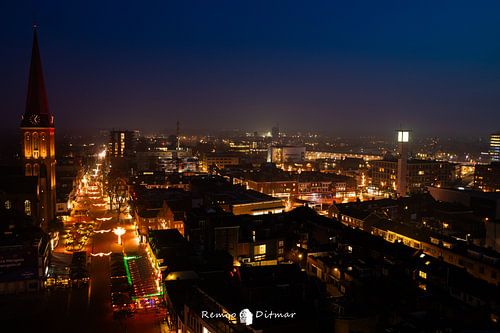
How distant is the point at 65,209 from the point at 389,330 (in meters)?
28.8

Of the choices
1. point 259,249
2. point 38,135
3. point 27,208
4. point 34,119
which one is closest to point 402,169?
point 259,249

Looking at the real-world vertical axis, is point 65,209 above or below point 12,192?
below

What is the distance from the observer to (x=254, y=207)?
104 ft

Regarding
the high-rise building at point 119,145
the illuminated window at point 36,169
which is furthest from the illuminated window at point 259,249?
the high-rise building at point 119,145

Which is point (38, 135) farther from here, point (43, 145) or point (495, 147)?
point (495, 147)

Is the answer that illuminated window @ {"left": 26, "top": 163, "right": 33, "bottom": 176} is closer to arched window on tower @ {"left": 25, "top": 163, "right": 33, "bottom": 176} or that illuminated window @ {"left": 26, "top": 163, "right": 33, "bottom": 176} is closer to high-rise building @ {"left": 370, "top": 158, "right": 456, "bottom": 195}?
arched window on tower @ {"left": 25, "top": 163, "right": 33, "bottom": 176}

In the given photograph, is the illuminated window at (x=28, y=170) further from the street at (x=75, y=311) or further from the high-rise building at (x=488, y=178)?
the high-rise building at (x=488, y=178)

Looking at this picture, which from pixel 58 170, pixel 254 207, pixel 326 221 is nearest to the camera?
pixel 326 221

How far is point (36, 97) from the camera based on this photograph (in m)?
27.6

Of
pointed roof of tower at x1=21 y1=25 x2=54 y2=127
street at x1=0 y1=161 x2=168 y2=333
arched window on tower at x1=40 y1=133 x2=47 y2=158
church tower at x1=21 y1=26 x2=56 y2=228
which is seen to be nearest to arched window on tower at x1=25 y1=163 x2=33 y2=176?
church tower at x1=21 y1=26 x2=56 y2=228

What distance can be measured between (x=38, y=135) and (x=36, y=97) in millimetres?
2238

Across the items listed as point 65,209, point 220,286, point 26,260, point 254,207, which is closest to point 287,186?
point 254,207

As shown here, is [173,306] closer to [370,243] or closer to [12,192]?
[370,243]

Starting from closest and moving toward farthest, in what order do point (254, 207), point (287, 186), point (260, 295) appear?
point (260, 295) < point (254, 207) < point (287, 186)
